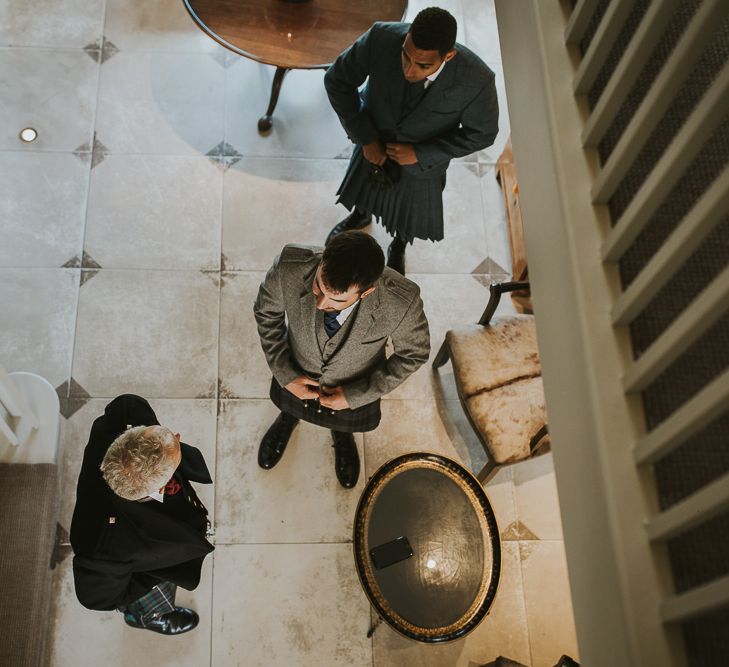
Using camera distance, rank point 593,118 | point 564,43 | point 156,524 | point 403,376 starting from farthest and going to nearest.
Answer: point 403,376
point 156,524
point 564,43
point 593,118

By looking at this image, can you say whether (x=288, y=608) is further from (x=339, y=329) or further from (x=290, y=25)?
(x=290, y=25)

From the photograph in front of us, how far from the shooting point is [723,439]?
149 centimetres

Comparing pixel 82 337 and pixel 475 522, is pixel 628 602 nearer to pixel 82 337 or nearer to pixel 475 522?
pixel 475 522

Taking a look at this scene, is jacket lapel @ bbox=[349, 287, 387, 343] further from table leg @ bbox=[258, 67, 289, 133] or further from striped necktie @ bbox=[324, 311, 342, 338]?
table leg @ bbox=[258, 67, 289, 133]

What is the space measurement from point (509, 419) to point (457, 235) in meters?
1.42

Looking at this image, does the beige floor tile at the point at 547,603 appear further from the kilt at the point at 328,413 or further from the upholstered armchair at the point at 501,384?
the kilt at the point at 328,413

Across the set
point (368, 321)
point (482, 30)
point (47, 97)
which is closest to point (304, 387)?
point (368, 321)

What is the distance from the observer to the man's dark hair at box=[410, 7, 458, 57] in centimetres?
236

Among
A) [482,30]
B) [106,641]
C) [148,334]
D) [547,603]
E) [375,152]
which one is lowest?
[106,641]

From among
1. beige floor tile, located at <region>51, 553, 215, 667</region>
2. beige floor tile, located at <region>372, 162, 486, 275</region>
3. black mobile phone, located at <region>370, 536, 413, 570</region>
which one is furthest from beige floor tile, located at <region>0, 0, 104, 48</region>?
black mobile phone, located at <region>370, 536, 413, 570</region>

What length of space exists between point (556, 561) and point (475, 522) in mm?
877

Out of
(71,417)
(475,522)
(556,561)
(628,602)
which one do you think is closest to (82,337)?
(71,417)

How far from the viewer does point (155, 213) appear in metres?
3.77

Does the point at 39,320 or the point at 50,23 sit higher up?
the point at 50,23
